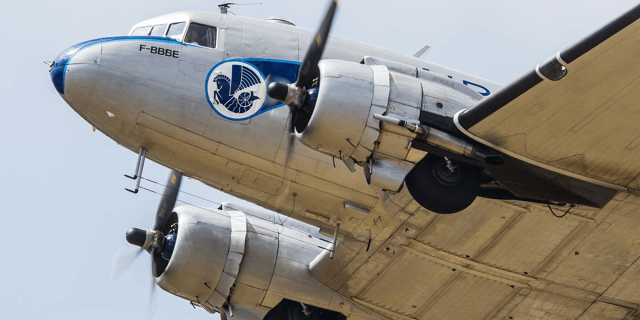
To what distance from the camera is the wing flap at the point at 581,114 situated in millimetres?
15211

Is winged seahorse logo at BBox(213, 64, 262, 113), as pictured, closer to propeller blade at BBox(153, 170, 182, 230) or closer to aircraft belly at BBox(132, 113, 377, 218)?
aircraft belly at BBox(132, 113, 377, 218)

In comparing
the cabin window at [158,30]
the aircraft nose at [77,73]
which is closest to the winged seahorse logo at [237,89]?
the cabin window at [158,30]

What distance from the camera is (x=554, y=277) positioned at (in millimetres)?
19438

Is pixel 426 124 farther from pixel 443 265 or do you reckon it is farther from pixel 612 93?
pixel 443 265

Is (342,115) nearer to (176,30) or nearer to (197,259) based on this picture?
(176,30)

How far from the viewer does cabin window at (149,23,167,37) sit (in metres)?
18.8

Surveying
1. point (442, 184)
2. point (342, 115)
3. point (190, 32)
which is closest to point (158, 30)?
point (190, 32)

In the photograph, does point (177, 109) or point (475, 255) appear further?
→ point (475, 255)

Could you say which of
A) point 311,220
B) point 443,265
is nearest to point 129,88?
point 311,220

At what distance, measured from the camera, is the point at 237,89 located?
59.8 feet

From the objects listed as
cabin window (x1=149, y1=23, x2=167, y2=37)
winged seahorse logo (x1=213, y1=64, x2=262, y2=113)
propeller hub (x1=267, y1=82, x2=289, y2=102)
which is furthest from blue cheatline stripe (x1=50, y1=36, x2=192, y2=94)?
propeller hub (x1=267, y1=82, x2=289, y2=102)

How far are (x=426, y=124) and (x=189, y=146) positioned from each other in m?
4.14

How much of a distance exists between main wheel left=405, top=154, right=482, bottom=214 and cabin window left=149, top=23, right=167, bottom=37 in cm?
526

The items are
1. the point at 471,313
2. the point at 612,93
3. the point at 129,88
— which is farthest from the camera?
the point at 471,313
